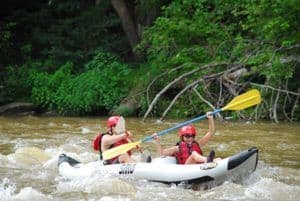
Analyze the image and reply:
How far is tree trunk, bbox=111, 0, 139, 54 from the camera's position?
18.6 m

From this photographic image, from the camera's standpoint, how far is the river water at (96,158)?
22.1 feet

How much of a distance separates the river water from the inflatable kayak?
94 mm

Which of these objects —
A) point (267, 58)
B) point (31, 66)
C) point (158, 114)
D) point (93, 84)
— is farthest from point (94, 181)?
point (31, 66)

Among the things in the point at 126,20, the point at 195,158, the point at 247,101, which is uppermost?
the point at 126,20

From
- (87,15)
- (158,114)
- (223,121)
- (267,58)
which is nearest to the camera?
(267,58)

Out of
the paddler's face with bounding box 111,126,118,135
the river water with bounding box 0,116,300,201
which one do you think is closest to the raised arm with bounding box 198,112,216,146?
the river water with bounding box 0,116,300,201

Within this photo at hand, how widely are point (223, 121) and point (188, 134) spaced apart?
6.62 metres

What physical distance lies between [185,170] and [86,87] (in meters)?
10.3

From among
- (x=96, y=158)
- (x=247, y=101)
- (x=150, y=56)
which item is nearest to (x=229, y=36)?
(x=150, y=56)

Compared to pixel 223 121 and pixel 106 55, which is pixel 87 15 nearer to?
pixel 106 55

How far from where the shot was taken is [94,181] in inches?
283

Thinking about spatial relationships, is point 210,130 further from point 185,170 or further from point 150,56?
point 150,56

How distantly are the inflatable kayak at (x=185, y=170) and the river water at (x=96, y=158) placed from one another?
9 cm

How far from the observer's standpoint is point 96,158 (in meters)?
9.50
